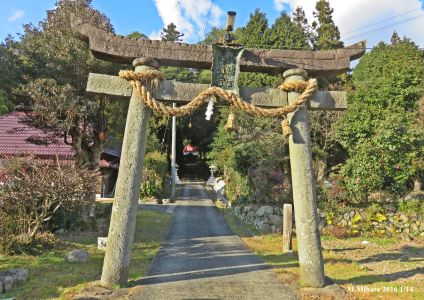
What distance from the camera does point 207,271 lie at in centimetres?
773

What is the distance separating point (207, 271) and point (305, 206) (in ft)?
8.39

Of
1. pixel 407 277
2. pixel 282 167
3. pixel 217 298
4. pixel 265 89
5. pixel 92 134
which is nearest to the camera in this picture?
pixel 217 298

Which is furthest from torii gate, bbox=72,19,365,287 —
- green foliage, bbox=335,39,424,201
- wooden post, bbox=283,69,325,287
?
green foliage, bbox=335,39,424,201

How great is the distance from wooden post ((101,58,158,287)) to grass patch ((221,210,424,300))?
3.14m

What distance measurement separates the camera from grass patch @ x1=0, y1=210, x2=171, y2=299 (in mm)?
6516

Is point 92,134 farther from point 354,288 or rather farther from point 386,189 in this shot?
point 386,189

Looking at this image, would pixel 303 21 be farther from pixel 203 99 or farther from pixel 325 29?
pixel 203 99

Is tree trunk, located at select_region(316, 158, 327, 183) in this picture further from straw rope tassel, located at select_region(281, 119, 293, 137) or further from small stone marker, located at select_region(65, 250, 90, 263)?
small stone marker, located at select_region(65, 250, 90, 263)

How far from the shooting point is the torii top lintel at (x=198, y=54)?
6.70 m

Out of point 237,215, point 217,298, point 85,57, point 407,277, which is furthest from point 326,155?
point 217,298

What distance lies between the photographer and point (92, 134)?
14.0m

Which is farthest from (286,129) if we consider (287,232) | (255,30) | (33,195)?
(255,30)

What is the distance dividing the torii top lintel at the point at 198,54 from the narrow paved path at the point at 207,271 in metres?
4.14

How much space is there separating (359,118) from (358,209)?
447 cm
